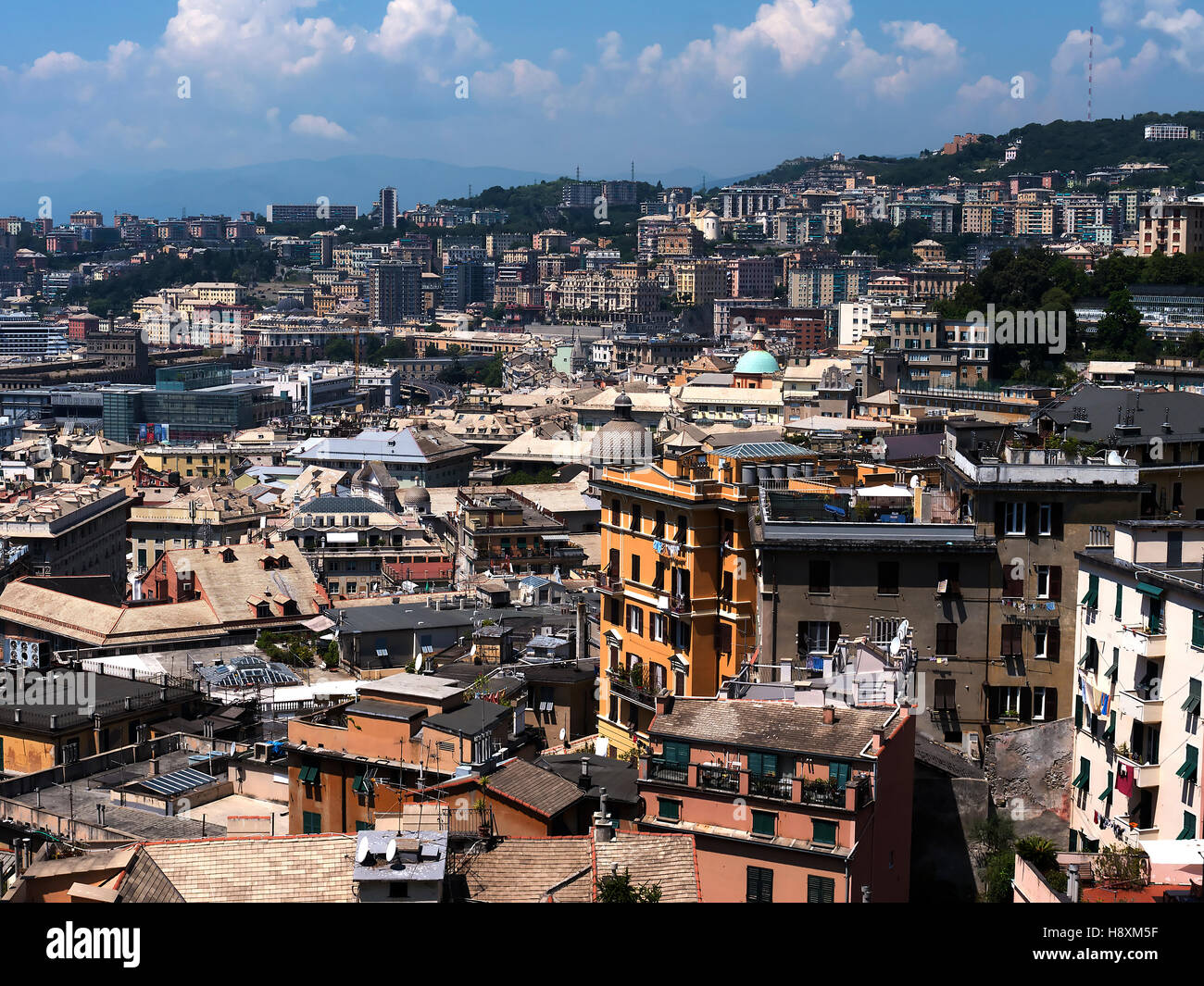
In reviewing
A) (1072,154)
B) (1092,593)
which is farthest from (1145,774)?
(1072,154)

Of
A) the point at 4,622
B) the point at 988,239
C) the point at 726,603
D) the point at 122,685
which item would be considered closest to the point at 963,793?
the point at 726,603

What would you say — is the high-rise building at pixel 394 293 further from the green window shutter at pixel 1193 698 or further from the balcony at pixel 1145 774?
the green window shutter at pixel 1193 698

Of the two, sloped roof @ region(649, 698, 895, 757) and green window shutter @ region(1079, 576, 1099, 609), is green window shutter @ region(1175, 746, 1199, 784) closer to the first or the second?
green window shutter @ region(1079, 576, 1099, 609)

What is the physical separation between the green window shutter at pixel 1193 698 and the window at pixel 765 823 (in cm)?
293

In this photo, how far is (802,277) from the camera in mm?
126125

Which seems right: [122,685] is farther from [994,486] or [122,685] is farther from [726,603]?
[994,486]

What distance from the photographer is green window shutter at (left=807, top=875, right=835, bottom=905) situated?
1049 centimetres

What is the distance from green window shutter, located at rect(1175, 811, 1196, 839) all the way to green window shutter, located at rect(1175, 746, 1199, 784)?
22 cm

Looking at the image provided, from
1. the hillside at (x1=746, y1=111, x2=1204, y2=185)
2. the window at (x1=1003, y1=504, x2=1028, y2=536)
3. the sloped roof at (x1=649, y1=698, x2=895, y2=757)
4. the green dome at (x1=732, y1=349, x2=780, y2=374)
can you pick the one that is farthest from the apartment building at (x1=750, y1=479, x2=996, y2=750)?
the hillside at (x1=746, y1=111, x2=1204, y2=185)

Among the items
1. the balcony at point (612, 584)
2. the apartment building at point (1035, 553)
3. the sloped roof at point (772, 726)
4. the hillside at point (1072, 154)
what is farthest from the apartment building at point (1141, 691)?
the hillside at point (1072, 154)

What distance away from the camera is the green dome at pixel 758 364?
7025cm

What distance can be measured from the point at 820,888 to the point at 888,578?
14.4 ft

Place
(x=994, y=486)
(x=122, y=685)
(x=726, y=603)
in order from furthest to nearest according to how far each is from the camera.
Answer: (x=122, y=685), (x=726, y=603), (x=994, y=486)
